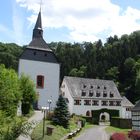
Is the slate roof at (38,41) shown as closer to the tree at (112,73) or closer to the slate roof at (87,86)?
the slate roof at (87,86)

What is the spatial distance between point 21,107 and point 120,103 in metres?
33.4

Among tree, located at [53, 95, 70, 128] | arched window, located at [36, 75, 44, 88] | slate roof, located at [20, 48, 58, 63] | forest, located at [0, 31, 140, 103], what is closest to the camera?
tree, located at [53, 95, 70, 128]

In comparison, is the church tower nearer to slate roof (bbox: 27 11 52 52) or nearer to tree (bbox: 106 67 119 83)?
slate roof (bbox: 27 11 52 52)

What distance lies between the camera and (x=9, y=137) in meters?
9.63

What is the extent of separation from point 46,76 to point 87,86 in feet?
50.8

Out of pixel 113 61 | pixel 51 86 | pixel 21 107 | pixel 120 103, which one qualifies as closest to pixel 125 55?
pixel 113 61

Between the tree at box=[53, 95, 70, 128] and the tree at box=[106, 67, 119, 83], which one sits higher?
the tree at box=[106, 67, 119, 83]

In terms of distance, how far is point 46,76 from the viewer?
214 ft

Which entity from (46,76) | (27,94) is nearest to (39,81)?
(46,76)

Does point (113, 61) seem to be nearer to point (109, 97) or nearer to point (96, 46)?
point (96, 46)

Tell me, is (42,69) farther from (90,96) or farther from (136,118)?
(136,118)

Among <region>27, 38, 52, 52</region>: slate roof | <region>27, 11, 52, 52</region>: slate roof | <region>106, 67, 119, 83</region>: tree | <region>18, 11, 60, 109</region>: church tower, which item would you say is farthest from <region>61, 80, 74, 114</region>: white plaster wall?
<region>106, 67, 119, 83</region>: tree

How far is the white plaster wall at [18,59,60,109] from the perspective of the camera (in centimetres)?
6384

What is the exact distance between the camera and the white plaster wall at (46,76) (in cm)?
6384
